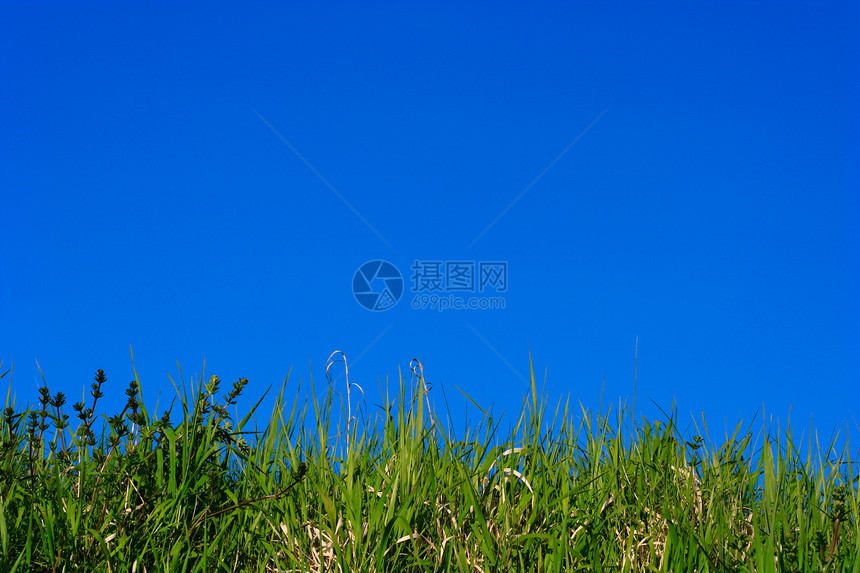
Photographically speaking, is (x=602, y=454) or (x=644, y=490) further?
(x=602, y=454)

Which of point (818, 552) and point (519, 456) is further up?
point (519, 456)

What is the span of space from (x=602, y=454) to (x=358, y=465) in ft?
4.47

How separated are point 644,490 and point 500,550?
878 mm

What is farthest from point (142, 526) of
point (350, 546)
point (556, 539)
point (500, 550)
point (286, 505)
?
point (556, 539)

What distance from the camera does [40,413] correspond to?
2.95 metres

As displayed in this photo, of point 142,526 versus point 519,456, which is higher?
point 519,456

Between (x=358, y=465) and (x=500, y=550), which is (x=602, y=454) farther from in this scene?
(x=358, y=465)

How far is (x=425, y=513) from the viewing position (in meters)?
3.04

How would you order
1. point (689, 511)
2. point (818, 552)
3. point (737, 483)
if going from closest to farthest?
point (818, 552) → point (689, 511) → point (737, 483)

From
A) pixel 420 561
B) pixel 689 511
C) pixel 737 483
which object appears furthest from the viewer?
pixel 737 483

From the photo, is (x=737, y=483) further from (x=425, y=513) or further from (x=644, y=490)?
(x=425, y=513)

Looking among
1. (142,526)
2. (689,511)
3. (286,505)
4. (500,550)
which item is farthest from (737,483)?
(142,526)

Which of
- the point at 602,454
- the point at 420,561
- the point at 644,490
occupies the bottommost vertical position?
the point at 420,561

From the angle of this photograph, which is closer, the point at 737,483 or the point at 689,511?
the point at 689,511
